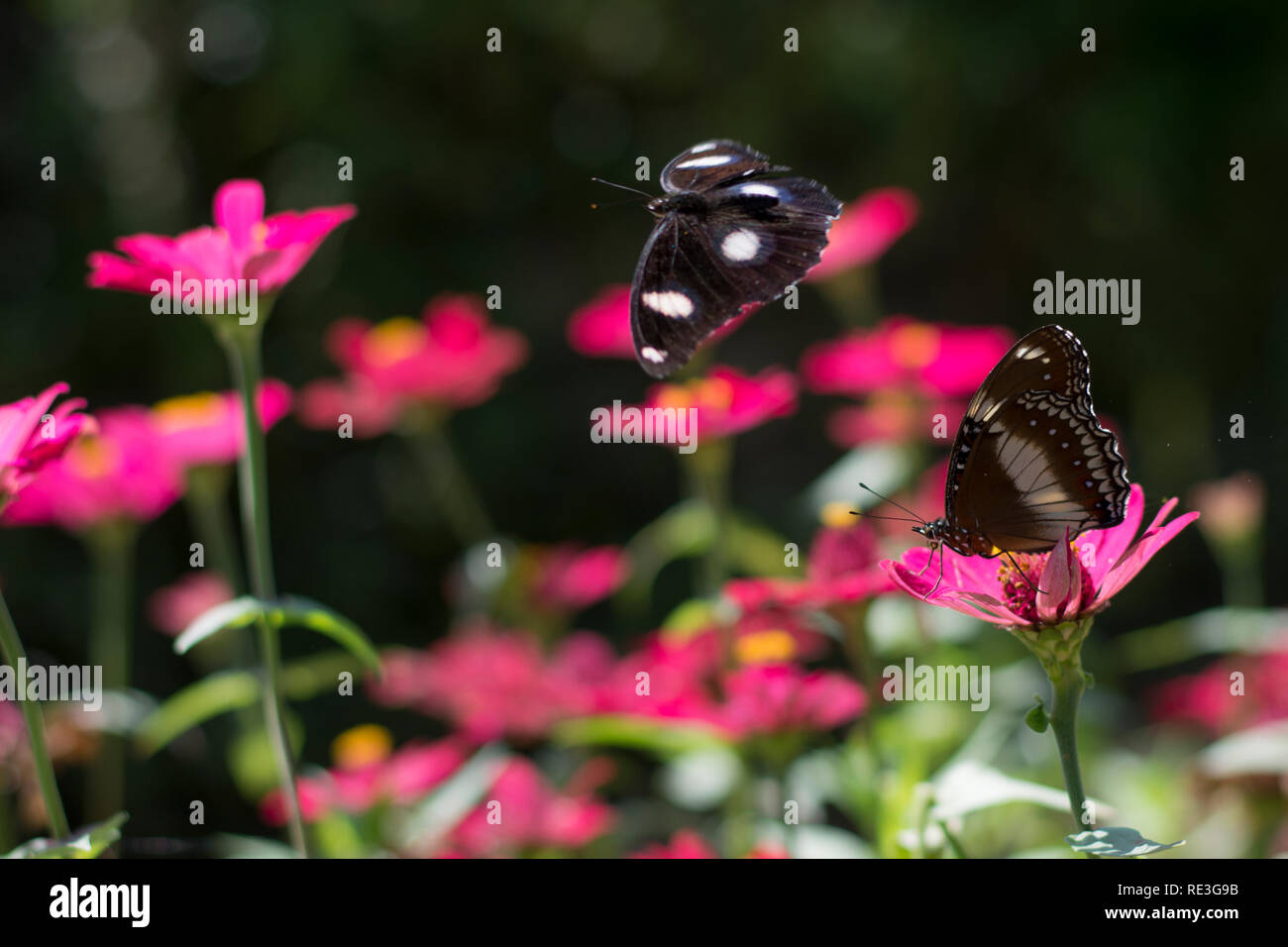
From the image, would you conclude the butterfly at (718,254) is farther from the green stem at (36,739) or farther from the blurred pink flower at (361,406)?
the blurred pink flower at (361,406)

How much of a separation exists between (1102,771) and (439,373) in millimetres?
861

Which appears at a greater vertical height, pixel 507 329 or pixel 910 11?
pixel 910 11

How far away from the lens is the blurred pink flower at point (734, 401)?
0.84m

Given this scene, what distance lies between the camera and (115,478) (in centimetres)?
100

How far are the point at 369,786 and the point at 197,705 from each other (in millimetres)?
160

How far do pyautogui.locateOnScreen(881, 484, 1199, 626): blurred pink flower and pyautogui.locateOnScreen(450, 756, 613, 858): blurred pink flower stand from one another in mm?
440

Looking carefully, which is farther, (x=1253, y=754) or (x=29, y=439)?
(x=1253, y=754)

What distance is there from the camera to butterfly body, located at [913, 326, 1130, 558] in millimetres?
576

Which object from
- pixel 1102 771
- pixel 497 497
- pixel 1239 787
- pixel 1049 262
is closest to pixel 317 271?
pixel 497 497

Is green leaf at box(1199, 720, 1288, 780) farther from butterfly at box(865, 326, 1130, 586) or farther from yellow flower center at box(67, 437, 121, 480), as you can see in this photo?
yellow flower center at box(67, 437, 121, 480)

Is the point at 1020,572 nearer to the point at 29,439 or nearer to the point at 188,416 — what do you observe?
the point at 29,439

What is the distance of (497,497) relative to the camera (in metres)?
2.58
